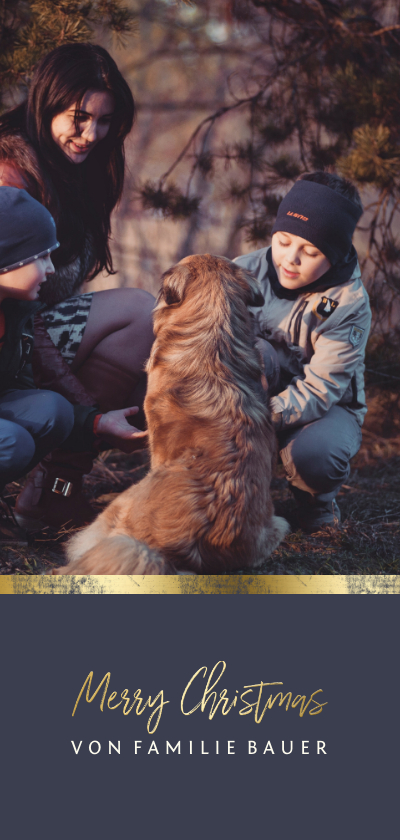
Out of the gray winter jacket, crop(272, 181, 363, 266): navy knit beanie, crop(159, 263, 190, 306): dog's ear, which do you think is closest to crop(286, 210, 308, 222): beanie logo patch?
crop(272, 181, 363, 266): navy knit beanie

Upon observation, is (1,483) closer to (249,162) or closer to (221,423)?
(221,423)

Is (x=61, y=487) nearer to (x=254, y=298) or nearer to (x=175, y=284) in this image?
(x=175, y=284)

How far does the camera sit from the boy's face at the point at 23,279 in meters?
2.11

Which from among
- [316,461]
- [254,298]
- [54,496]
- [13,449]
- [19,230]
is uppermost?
[19,230]

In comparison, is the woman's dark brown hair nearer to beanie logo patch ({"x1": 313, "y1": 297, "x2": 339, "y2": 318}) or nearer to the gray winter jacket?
the gray winter jacket

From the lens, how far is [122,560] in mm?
1896

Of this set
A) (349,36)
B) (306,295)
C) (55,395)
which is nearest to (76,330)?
(55,395)

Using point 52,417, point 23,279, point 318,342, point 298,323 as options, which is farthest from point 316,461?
point 23,279

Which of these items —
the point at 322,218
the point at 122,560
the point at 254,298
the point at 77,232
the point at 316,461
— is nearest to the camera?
the point at 122,560

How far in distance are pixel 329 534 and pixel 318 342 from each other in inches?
35.9

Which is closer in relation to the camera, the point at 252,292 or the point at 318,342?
the point at 252,292

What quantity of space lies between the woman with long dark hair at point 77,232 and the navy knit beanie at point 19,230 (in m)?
0.51

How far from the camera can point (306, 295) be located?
273cm

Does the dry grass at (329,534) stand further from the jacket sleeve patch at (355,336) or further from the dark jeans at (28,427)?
the jacket sleeve patch at (355,336)
